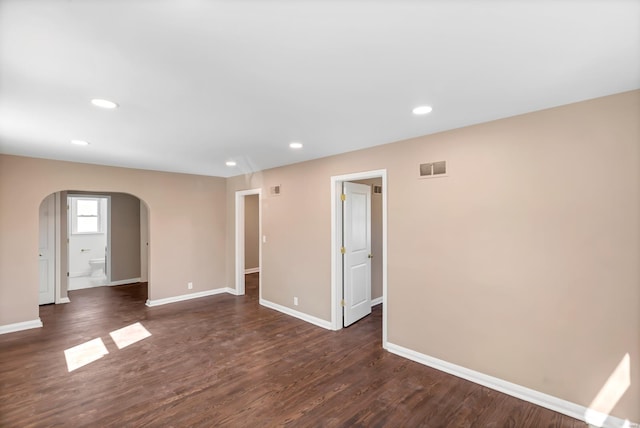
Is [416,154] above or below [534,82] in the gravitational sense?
below

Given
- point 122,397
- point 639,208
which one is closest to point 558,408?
point 639,208

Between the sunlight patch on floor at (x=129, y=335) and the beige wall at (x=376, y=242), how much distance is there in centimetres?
353

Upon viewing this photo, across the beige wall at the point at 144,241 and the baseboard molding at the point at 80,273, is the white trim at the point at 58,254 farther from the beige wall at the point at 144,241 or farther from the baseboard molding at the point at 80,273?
the baseboard molding at the point at 80,273

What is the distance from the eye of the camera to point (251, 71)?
1.79m

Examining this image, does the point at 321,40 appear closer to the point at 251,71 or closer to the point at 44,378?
the point at 251,71

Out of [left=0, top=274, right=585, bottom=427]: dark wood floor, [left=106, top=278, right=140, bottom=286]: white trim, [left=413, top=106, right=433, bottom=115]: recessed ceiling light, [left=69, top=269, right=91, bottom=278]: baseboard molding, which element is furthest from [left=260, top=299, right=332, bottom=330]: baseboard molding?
[left=69, top=269, right=91, bottom=278]: baseboard molding

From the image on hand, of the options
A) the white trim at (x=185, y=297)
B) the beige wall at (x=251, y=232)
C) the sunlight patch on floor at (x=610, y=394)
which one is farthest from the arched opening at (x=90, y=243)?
the sunlight patch on floor at (x=610, y=394)

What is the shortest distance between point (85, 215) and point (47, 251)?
12.3 feet

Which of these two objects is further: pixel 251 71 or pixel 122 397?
pixel 122 397

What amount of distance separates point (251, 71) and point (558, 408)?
11.2 ft

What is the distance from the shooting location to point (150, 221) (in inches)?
209

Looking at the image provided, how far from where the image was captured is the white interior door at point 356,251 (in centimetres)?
425

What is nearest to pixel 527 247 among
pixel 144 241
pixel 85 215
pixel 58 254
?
pixel 144 241

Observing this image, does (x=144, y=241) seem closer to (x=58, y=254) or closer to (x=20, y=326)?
(x=58, y=254)
